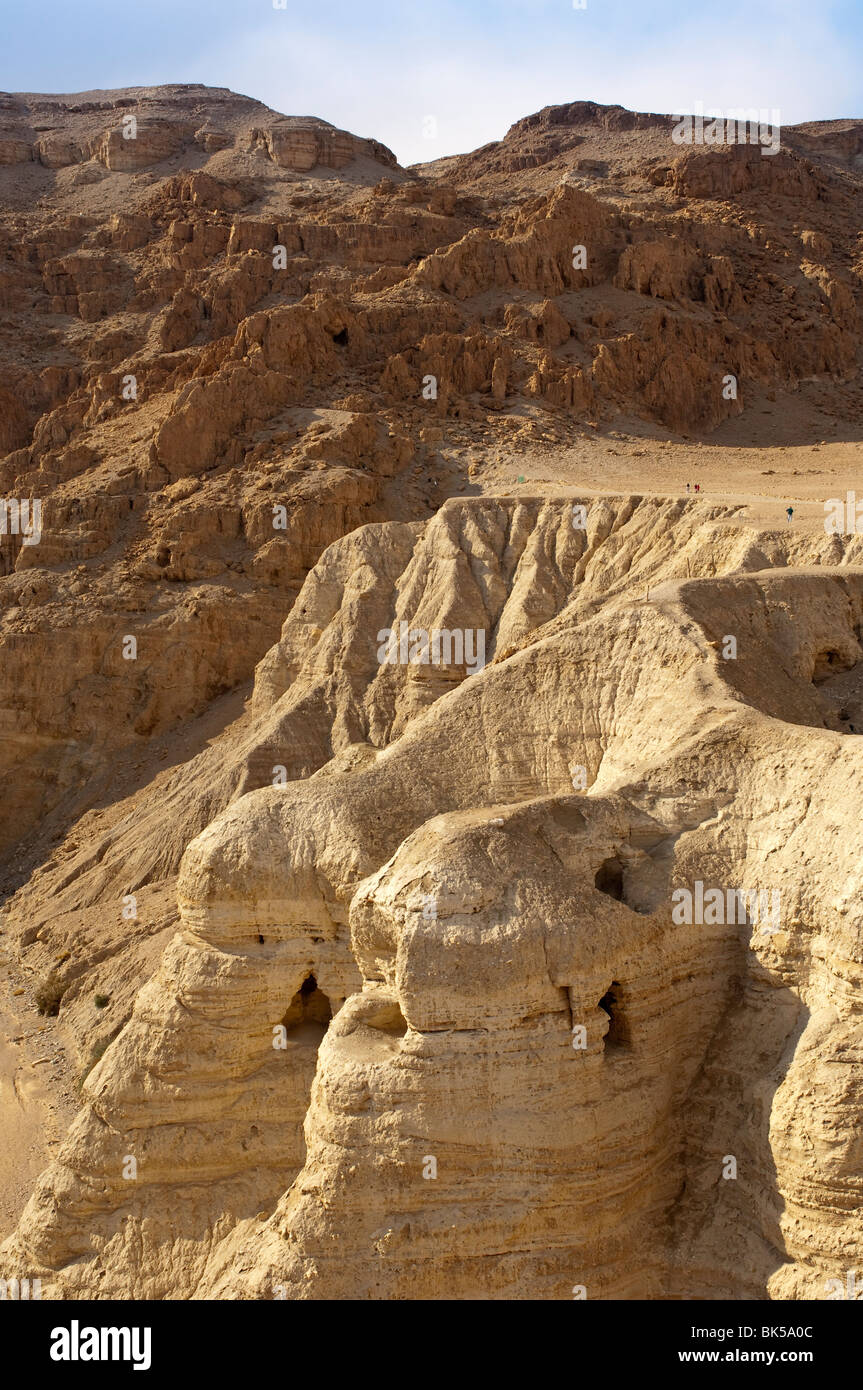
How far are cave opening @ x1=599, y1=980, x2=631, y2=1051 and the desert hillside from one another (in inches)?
1.7

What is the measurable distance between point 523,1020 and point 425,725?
8.12m

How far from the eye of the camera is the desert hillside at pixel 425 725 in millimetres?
13156

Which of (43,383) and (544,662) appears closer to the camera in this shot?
(544,662)

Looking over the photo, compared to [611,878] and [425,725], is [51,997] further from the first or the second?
[611,878]

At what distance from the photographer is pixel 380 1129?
13.1m

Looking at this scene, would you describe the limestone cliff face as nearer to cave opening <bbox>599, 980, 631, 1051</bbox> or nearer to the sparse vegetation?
cave opening <bbox>599, 980, 631, 1051</bbox>

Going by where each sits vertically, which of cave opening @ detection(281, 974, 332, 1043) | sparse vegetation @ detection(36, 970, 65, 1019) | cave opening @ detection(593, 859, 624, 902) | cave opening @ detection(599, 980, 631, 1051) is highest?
cave opening @ detection(593, 859, 624, 902)

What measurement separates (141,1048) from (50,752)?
27.4 meters

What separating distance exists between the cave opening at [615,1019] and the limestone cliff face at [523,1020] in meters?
0.06

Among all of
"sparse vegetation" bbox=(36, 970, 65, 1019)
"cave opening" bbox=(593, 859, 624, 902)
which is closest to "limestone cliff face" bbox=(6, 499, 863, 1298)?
"cave opening" bbox=(593, 859, 624, 902)

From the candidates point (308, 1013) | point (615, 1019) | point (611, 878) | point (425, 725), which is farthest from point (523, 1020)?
point (425, 725)

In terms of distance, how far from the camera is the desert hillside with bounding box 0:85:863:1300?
13.2m

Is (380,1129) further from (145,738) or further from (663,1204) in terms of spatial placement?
(145,738)
